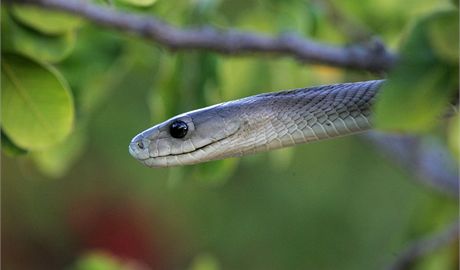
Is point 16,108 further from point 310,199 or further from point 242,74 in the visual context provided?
point 310,199

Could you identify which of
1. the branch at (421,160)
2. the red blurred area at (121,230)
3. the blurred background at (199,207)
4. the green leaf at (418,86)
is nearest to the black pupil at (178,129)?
the green leaf at (418,86)

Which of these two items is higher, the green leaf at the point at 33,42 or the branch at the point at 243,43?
the green leaf at the point at 33,42

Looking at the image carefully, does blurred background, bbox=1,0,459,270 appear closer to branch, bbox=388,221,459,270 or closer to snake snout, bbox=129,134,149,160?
branch, bbox=388,221,459,270

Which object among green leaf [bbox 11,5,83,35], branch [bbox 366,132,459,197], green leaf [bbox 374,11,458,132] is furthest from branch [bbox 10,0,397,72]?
branch [bbox 366,132,459,197]

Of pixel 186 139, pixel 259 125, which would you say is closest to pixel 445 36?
pixel 259 125

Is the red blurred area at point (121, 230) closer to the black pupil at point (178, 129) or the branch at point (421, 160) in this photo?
the branch at point (421, 160)

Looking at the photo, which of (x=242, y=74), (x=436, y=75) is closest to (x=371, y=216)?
(x=242, y=74)
